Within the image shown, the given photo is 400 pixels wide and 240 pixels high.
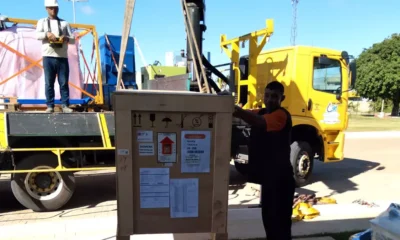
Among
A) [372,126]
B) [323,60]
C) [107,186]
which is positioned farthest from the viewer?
[372,126]

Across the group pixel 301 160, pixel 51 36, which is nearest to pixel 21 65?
pixel 51 36

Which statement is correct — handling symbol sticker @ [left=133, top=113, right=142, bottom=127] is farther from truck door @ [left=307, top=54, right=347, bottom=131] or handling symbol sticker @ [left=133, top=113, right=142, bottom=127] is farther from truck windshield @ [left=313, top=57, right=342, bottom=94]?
truck windshield @ [left=313, top=57, right=342, bottom=94]

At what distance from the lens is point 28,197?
198 inches

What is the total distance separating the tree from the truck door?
98.6 ft

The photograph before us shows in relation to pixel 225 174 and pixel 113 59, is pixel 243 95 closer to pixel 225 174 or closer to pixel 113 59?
pixel 113 59

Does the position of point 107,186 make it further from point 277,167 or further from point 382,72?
point 382,72

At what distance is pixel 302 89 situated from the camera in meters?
6.77

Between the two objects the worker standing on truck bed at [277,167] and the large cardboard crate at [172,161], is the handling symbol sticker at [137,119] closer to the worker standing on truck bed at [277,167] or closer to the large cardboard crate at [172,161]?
the large cardboard crate at [172,161]

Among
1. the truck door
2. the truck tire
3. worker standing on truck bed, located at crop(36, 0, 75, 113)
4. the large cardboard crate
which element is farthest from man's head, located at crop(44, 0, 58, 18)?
the truck door

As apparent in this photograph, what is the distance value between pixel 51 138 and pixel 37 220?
123 cm

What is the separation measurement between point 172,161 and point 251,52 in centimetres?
545

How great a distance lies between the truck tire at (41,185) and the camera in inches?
196

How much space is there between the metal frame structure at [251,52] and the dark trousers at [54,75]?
3677 millimetres

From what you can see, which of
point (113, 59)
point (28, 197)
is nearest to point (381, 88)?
point (113, 59)
